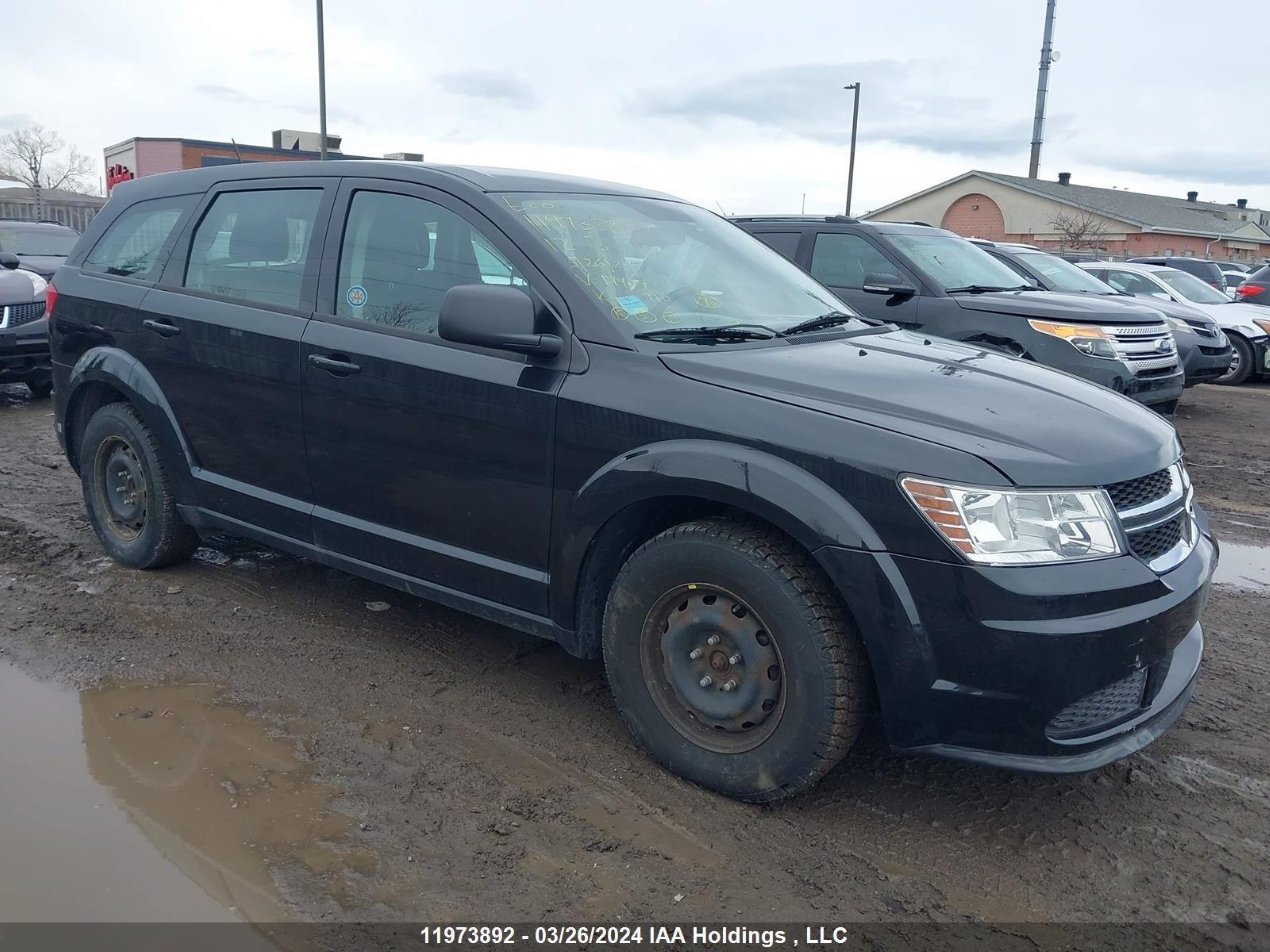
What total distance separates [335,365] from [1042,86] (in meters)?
38.4

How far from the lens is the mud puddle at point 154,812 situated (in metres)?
2.61

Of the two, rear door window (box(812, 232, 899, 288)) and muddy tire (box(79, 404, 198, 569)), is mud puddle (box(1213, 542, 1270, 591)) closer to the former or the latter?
rear door window (box(812, 232, 899, 288))

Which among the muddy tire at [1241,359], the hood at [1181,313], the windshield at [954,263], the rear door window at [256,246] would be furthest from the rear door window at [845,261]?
the muddy tire at [1241,359]

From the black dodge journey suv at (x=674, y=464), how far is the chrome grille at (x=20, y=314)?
5.50 meters

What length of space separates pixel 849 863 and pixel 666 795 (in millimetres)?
581

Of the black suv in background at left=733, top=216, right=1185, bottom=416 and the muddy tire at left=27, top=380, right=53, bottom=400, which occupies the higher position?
the black suv in background at left=733, top=216, right=1185, bottom=416

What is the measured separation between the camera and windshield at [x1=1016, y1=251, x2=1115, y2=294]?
10.5m

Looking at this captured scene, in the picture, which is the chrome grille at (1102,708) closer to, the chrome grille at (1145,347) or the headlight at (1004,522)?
the headlight at (1004,522)

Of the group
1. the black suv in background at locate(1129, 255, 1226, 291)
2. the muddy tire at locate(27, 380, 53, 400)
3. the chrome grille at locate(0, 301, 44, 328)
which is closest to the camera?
the chrome grille at locate(0, 301, 44, 328)

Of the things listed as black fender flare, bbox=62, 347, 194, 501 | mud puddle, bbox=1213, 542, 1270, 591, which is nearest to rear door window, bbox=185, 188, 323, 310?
black fender flare, bbox=62, 347, 194, 501

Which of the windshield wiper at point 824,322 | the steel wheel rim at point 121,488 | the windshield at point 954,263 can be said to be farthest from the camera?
the windshield at point 954,263

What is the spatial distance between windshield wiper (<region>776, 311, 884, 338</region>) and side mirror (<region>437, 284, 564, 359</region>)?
92cm

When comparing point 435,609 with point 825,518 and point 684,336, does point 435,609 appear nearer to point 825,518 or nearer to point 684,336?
point 684,336

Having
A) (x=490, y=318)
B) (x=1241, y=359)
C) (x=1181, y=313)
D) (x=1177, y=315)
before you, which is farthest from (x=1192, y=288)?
(x=490, y=318)
